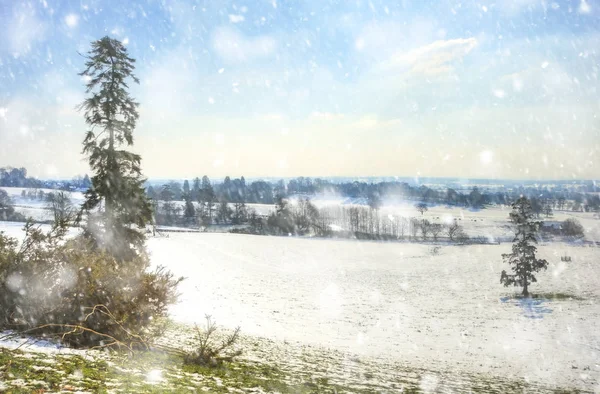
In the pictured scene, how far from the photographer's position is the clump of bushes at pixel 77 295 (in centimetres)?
672

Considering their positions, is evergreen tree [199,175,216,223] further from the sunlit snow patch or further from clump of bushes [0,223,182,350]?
the sunlit snow patch

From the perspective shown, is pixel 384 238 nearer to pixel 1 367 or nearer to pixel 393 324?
pixel 393 324

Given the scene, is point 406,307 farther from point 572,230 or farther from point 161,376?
point 572,230

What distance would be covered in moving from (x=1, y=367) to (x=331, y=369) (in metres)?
7.01

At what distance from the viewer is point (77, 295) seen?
22.6 feet

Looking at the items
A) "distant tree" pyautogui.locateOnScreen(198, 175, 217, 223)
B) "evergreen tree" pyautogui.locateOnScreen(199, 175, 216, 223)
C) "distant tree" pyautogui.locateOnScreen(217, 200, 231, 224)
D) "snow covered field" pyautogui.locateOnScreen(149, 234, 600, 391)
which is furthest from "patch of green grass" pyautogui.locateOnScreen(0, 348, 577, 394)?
"distant tree" pyautogui.locateOnScreen(217, 200, 231, 224)

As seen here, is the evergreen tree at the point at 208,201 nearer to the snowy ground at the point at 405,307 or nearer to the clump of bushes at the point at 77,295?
the snowy ground at the point at 405,307

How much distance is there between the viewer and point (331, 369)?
9.63 meters

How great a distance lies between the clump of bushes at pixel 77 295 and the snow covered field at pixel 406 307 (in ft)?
32.8

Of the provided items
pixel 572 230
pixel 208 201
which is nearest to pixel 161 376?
pixel 572 230

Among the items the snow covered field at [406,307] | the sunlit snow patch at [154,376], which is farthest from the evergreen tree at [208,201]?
the sunlit snow patch at [154,376]

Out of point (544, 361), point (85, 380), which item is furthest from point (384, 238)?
point (85, 380)

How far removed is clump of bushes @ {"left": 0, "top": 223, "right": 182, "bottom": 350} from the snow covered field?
10003mm

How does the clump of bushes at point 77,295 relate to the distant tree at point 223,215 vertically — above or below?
above
